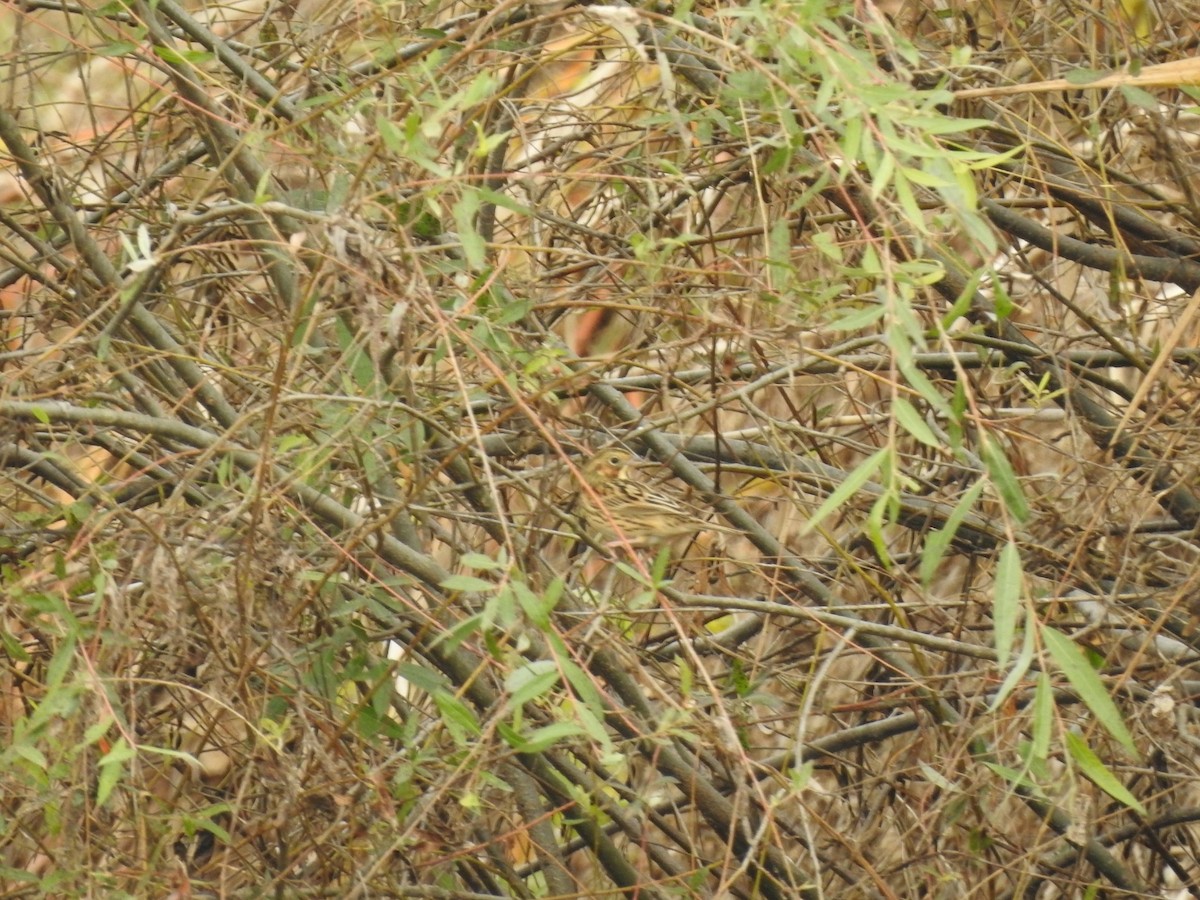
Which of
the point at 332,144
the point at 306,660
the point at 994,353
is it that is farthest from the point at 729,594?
the point at 332,144

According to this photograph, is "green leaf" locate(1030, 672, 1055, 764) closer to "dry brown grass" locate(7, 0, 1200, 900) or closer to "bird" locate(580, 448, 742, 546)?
"dry brown grass" locate(7, 0, 1200, 900)

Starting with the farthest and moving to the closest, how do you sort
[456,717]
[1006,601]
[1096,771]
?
[456,717], [1096,771], [1006,601]

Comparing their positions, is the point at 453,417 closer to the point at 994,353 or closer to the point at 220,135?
the point at 220,135

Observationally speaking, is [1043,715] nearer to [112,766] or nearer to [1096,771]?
[1096,771]

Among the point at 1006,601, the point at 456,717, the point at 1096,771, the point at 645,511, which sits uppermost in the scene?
the point at 1006,601

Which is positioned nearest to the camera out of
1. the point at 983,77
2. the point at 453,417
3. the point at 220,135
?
the point at 453,417

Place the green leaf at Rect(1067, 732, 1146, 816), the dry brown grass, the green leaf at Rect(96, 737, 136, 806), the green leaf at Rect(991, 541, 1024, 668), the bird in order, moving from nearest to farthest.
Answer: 1. the green leaf at Rect(991, 541, 1024, 668)
2. the green leaf at Rect(1067, 732, 1146, 816)
3. the green leaf at Rect(96, 737, 136, 806)
4. the dry brown grass
5. the bird

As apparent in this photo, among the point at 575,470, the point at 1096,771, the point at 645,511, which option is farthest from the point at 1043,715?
the point at 645,511

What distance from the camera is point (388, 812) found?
7.78 ft

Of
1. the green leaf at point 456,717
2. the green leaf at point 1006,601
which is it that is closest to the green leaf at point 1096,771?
the green leaf at point 1006,601

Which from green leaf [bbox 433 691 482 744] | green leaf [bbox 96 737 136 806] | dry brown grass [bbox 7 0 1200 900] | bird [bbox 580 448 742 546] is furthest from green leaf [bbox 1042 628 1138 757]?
bird [bbox 580 448 742 546]

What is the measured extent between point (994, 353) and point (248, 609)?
77.1 inches

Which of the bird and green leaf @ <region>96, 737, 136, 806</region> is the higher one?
green leaf @ <region>96, 737, 136, 806</region>

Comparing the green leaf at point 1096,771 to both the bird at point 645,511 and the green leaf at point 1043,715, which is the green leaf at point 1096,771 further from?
the bird at point 645,511
